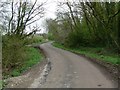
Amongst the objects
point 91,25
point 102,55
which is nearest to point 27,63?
point 102,55

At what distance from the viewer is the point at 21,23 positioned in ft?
109

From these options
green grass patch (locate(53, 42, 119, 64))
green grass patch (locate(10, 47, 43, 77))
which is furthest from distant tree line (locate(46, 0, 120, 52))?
green grass patch (locate(10, 47, 43, 77))

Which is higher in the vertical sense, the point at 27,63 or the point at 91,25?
the point at 91,25

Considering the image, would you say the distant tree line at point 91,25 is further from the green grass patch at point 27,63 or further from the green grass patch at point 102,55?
the green grass patch at point 27,63

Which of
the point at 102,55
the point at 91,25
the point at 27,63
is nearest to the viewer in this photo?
the point at 27,63

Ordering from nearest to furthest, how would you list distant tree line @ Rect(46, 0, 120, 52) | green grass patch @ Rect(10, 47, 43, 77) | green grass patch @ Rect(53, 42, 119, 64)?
1. green grass patch @ Rect(10, 47, 43, 77)
2. green grass patch @ Rect(53, 42, 119, 64)
3. distant tree line @ Rect(46, 0, 120, 52)

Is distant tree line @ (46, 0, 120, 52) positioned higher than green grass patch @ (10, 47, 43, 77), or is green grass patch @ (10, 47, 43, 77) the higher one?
distant tree line @ (46, 0, 120, 52)

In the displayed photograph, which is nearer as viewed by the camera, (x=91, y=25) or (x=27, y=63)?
(x=27, y=63)

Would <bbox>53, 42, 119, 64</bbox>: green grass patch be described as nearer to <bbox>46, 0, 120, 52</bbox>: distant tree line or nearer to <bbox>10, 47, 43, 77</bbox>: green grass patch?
<bbox>46, 0, 120, 52</bbox>: distant tree line

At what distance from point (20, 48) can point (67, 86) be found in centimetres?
970

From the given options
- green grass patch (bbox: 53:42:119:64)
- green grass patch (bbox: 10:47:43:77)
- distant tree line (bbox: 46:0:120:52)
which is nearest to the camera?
green grass patch (bbox: 10:47:43:77)

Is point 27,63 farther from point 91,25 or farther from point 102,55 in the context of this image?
point 91,25

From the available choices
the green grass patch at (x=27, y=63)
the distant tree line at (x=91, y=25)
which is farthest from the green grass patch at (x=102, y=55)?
the green grass patch at (x=27, y=63)

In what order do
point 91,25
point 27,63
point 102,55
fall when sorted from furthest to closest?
point 91,25 < point 102,55 < point 27,63
